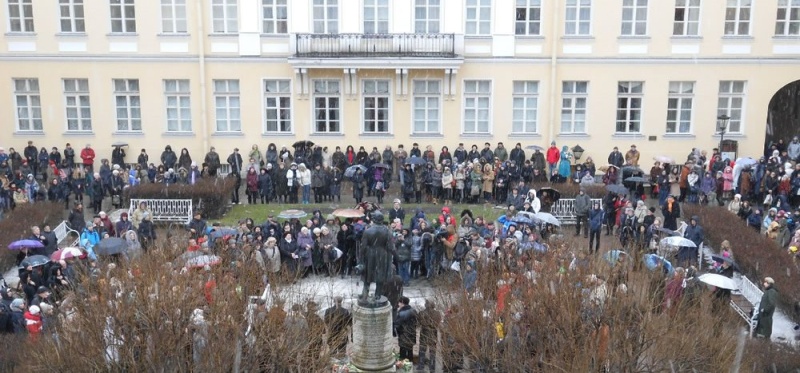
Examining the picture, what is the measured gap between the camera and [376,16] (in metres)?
27.1

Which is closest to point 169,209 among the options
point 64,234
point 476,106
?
point 64,234

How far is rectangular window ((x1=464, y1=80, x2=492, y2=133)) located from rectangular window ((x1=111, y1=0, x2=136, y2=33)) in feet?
40.2

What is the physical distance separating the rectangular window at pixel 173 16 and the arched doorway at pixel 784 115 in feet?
73.8

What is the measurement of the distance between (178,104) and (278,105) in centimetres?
367

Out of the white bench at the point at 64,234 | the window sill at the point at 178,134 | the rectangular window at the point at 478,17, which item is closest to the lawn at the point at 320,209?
the white bench at the point at 64,234

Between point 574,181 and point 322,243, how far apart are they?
10.2 m

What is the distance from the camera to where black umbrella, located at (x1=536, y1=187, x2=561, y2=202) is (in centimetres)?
2134

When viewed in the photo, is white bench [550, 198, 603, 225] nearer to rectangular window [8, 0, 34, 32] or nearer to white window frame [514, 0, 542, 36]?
white window frame [514, 0, 542, 36]

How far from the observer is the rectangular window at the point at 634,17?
27.2 m

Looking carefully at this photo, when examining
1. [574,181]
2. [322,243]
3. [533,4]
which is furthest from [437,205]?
[533,4]

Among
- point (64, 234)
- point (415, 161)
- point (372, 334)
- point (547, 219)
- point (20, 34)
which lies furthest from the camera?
point (20, 34)

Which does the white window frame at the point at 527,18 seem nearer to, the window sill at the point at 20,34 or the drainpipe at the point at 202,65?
the drainpipe at the point at 202,65

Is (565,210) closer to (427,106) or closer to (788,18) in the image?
(427,106)

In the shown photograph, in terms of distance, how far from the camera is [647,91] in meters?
27.5
